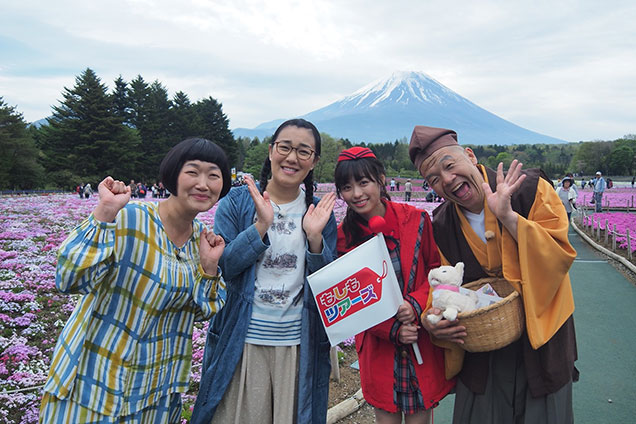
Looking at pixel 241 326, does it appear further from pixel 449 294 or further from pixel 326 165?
pixel 326 165

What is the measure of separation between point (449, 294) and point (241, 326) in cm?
111

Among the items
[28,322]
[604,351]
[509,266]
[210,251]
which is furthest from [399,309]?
[28,322]

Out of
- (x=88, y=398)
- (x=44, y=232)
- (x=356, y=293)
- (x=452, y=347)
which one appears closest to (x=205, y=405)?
(x=88, y=398)

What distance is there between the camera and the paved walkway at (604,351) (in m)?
3.62

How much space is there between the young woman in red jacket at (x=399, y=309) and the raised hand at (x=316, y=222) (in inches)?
8.8

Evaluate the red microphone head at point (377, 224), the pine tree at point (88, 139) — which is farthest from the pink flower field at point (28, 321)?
the pine tree at point (88, 139)

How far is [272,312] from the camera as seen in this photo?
217 cm

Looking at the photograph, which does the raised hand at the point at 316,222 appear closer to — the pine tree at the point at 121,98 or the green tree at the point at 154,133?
the green tree at the point at 154,133

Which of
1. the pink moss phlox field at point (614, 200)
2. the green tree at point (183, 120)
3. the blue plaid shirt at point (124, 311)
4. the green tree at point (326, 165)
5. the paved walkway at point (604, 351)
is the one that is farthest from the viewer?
the green tree at point (326, 165)

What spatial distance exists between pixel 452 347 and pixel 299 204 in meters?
1.21

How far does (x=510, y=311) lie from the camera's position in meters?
2.05

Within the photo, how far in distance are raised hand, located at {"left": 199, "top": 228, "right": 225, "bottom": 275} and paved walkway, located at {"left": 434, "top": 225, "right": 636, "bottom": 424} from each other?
2.79 meters

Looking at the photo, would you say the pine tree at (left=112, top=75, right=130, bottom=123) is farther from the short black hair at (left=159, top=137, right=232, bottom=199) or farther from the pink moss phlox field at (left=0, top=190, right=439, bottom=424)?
the short black hair at (left=159, top=137, right=232, bottom=199)

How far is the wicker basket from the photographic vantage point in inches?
79.1
